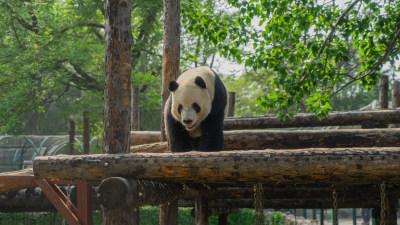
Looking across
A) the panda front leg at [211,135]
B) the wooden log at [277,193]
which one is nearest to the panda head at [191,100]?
the panda front leg at [211,135]

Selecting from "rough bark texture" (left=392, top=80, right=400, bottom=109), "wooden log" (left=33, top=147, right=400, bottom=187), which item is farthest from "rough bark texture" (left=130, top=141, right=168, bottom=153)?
"rough bark texture" (left=392, top=80, right=400, bottom=109)

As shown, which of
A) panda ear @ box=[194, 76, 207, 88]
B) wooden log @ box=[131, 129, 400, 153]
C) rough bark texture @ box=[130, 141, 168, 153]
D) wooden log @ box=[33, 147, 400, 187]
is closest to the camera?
wooden log @ box=[33, 147, 400, 187]

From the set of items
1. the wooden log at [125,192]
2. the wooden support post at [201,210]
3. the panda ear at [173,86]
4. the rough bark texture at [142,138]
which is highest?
the panda ear at [173,86]

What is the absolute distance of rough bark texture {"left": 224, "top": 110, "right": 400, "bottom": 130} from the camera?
7953 millimetres

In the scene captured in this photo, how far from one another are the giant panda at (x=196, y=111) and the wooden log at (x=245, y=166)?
1173 mm

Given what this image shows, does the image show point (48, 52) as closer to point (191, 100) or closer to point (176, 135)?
point (176, 135)

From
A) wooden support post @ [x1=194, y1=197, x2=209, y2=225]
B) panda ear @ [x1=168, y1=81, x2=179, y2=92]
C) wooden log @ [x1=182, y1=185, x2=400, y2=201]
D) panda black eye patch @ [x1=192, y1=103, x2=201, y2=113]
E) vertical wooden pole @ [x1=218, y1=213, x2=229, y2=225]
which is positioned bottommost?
vertical wooden pole @ [x1=218, y1=213, x2=229, y2=225]

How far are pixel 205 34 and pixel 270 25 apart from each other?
4.44ft

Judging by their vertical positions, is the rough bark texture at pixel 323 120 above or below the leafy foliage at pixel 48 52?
below

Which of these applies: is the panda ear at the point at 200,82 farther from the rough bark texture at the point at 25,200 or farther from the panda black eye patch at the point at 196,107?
the rough bark texture at the point at 25,200

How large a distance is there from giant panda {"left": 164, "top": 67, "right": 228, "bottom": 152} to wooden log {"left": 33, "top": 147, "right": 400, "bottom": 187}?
117 cm

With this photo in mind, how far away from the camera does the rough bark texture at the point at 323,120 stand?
795cm

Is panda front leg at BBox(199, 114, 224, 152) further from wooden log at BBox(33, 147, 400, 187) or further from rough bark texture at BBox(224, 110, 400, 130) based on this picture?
rough bark texture at BBox(224, 110, 400, 130)

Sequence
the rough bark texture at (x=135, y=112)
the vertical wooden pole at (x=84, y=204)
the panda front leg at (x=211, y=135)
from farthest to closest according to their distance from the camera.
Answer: the rough bark texture at (x=135, y=112), the panda front leg at (x=211, y=135), the vertical wooden pole at (x=84, y=204)
